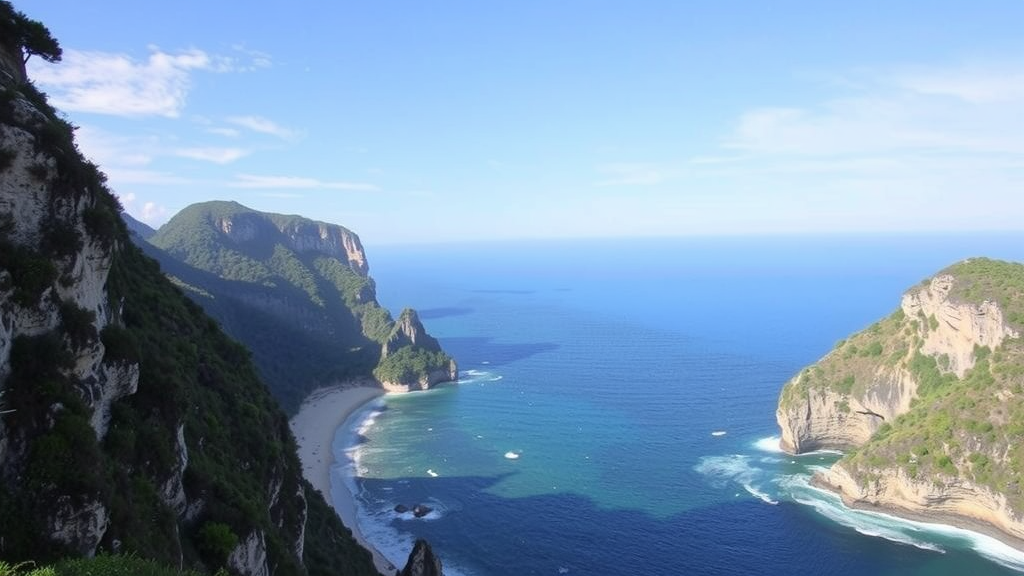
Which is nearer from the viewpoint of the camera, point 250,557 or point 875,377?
point 250,557

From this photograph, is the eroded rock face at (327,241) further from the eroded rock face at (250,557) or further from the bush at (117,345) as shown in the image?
the bush at (117,345)

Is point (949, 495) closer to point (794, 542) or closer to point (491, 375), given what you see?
point (794, 542)

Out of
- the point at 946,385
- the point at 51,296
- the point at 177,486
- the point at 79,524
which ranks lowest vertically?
the point at 946,385

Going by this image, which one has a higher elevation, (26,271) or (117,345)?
(26,271)

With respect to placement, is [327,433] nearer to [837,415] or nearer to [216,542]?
[837,415]

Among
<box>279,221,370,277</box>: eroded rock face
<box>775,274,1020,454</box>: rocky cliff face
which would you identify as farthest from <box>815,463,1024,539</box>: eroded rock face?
<box>279,221,370,277</box>: eroded rock face

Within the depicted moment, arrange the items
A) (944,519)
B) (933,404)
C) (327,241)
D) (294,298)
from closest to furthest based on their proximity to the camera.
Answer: (944,519) → (933,404) → (294,298) → (327,241)

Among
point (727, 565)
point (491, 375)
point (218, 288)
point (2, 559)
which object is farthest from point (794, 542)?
point (218, 288)

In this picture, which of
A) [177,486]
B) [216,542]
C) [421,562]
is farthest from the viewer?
[421,562]

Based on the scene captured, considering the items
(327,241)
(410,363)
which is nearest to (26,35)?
(410,363)
